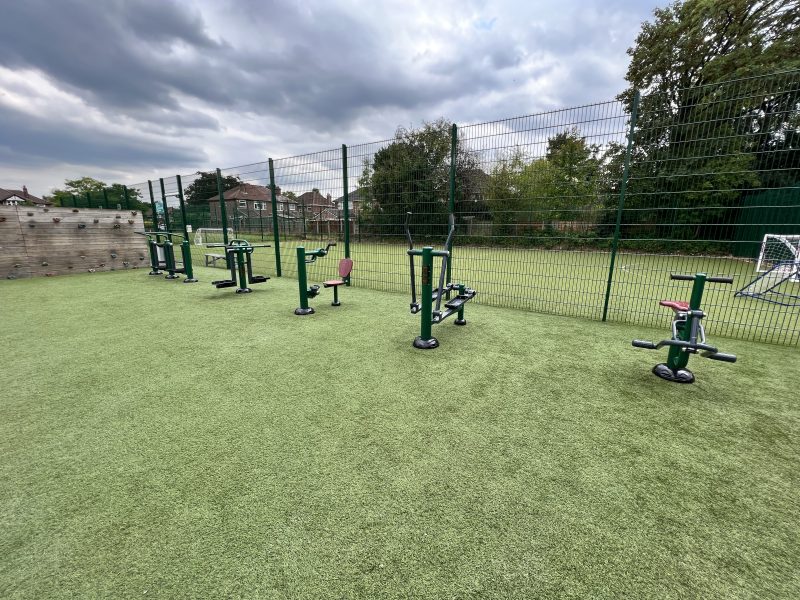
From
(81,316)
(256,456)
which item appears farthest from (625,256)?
(81,316)

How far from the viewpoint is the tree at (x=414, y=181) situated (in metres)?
5.11

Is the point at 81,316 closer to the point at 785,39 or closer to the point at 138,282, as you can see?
the point at 138,282

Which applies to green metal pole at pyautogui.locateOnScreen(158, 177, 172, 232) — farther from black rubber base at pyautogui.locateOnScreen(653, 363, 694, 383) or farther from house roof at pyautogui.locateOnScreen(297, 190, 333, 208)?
black rubber base at pyautogui.locateOnScreen(653, 363, 694, 383)

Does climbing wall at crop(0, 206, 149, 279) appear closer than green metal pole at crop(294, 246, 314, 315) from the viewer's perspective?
No

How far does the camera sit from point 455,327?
4.07 meters

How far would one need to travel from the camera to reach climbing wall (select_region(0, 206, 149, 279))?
7324mm

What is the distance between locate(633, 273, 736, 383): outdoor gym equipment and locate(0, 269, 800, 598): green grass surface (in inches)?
7.4

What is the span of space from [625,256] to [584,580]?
462 cm

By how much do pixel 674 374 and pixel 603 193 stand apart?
7.87 ft

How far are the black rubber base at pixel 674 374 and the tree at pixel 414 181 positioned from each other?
10.6 ft

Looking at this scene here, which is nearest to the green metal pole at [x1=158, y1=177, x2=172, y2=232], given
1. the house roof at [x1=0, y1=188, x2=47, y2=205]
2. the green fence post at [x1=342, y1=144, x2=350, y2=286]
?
the green fence post at [x1=342, y1=144, x2=350, y2=286]

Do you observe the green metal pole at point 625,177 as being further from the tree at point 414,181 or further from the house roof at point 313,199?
the house roof at point 313,199

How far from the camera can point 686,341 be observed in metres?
2.57

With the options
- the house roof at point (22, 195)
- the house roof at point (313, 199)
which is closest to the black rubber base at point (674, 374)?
the house roof at point (313, 199)
